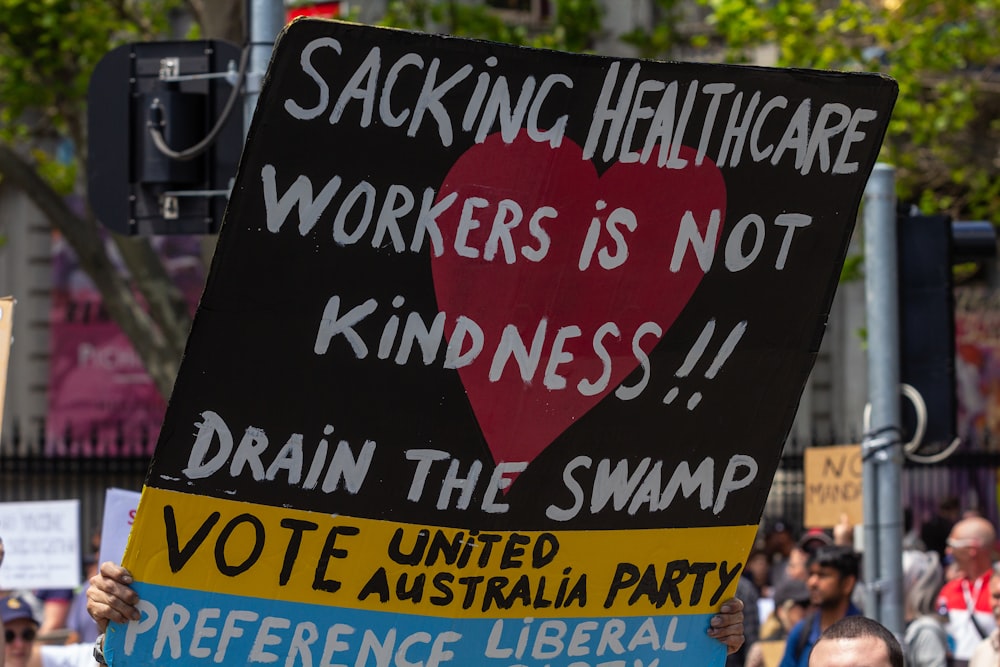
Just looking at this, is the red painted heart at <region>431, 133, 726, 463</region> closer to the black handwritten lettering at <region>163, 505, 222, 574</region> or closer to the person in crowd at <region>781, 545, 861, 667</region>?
the black handwritten lettering at <region>163, 505, 222, 574</region>

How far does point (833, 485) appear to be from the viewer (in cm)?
1059

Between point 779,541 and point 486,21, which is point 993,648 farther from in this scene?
point 486,21

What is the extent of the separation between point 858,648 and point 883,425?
11.3ft

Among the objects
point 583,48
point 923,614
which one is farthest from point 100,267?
point 923,614

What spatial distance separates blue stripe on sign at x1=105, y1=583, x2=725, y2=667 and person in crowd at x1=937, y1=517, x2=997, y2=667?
216 inches

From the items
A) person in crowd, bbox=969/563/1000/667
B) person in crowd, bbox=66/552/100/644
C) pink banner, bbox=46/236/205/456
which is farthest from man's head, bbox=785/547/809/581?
pink banner, bbox=46/236/205/456

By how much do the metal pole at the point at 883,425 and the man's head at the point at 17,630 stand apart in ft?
12.5

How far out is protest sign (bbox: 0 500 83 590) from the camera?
1038 cm

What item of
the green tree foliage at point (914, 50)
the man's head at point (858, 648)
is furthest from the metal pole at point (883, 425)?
the green tree foliage at point (914, 50)

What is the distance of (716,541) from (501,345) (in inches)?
28.6

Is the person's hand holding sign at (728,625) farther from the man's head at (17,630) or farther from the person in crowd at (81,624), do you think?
the person in crowd at (81,624)

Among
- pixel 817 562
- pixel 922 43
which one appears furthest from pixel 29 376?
pixel 817 562

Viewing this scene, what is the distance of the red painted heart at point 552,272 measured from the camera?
312 cm

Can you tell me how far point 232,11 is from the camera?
1044cm
